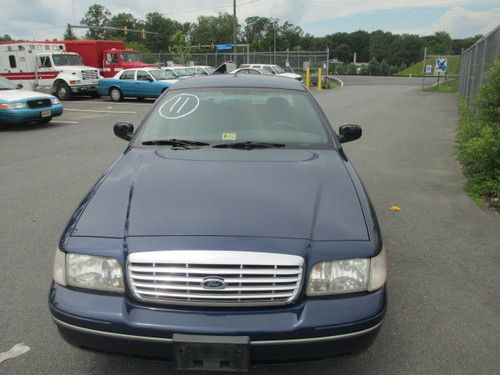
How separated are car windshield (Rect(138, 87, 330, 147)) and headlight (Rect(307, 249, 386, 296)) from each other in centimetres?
143

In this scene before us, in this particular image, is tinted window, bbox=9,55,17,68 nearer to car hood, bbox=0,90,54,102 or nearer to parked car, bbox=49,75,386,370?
car hood, bbox=0,90,54,102

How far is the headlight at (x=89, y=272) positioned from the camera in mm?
2328

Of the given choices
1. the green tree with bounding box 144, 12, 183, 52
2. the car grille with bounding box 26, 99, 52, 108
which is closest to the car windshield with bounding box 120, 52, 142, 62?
the car grille with bounding box 26, 99, 52, 108

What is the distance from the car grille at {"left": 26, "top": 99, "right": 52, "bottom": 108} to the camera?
12732mm

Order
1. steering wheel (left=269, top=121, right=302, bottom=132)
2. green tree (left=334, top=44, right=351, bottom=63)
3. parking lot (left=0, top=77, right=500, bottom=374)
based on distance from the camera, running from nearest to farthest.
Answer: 1. parking lot (left=0, top=77, right=500, bottom=374)
2. steering wheel (left=269, top=121, right=302, bottom=132)
3. green tree (left=334, top=44, right=351, bottom=63)

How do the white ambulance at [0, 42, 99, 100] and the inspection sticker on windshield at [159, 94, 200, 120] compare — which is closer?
the inspection sticker on windshield at [159, 94, 200, 120]

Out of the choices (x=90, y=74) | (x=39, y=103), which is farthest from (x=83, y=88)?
(x=39, y=103)

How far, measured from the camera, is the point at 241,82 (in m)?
4.34

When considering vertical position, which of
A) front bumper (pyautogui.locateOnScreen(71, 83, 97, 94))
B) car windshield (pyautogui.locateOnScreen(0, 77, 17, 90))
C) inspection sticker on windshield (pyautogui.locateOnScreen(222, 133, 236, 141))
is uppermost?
inspection sticker on windshield (pyautogui.locateOnScreen(222, 133, 236, 141))

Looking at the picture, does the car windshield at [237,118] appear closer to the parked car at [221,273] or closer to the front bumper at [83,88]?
the parked car at [221,273]

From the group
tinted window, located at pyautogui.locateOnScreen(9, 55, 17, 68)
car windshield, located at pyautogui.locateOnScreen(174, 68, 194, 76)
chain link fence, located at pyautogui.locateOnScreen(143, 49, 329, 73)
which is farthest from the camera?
chain link fence, located at pyautogui.locateOnScreen(143, 49, 329, 73)

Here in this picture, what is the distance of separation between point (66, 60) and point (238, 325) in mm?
22641

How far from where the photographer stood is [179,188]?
2.83 metres

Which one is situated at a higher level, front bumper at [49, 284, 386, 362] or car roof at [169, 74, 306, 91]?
car roof at [169, 74, 306, 91]
